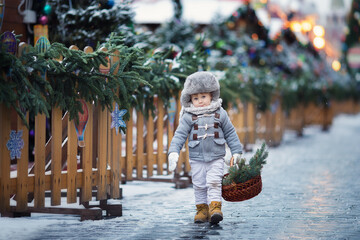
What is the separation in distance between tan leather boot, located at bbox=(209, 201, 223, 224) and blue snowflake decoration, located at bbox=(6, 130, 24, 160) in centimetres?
178

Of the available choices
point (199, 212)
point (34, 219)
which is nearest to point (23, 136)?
point (34, 219)

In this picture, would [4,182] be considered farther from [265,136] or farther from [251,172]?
[265,136]

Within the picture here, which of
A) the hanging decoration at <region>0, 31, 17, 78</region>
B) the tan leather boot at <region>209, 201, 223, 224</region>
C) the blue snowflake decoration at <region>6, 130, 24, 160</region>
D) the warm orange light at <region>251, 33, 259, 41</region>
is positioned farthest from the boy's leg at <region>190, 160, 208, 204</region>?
the warm orange light at <region>251, 33, 259, 41</region>

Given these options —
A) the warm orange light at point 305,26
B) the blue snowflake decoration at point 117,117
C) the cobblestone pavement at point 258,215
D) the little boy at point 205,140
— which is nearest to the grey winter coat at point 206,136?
the little boy at point 205,140

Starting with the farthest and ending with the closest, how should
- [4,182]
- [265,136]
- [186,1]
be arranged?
[186,1], [265,136], [4,182]

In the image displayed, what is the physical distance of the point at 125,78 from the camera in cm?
684

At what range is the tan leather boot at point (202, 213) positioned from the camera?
6.42m

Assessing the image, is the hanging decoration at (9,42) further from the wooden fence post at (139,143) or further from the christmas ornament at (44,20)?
the christmas ornament at (44,20)

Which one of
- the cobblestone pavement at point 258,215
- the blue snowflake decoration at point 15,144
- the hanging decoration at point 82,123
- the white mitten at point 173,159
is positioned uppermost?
the hanging decoration at point 82,123

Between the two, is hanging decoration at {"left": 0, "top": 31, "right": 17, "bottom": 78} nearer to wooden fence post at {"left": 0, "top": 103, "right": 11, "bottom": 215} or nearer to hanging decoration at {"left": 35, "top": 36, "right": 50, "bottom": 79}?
hanging decoration at {"left": 35, "top": 36, "right": 50, "bottom": 79}

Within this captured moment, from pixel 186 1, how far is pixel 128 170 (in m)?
16.7

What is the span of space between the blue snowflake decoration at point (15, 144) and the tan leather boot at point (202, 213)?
170 centimetres

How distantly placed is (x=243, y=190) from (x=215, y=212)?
38 cm

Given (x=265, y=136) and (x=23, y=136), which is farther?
(x=265, y=136)
